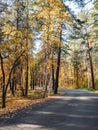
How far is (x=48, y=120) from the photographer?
14.0 metres

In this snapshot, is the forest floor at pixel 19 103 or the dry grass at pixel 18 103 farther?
the dry grass at pixel 18 103

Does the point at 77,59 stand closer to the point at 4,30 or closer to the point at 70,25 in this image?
the point at 70,25

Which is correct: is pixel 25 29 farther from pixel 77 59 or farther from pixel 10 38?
pixel 77 59

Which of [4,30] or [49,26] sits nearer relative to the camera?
[4,30]

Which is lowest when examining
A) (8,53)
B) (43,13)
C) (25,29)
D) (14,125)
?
(14,125)

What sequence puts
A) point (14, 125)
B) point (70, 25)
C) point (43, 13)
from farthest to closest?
point (70, 25)
point (43, 13)
point (14, 125)

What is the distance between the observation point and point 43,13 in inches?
1241

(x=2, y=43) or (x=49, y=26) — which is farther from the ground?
(x=49, y=26)

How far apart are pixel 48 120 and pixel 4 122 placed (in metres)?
1.93

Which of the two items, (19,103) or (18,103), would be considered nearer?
(19,103)

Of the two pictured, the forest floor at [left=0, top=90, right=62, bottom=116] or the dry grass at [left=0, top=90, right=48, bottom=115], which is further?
the dry grass at [left=0, top=90, right=48, bottom=115]

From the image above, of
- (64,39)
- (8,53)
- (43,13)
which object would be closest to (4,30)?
(8,53)

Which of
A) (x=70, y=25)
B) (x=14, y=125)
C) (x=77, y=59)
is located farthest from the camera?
(x=77, y=59)

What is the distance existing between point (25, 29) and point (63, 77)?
82.6 metres
